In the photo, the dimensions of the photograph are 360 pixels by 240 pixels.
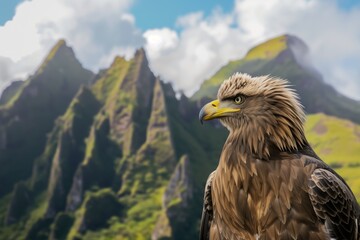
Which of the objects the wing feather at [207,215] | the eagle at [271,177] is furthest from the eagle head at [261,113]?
the wing feather at [207,215]

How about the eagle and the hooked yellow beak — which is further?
the hooked yellow beak

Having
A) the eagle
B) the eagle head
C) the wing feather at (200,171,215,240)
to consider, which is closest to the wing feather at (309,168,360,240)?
the eagle

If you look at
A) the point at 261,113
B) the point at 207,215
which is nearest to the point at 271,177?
the point at 261,113

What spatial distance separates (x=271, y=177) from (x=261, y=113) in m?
1.03

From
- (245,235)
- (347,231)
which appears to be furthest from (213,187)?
(347,231)

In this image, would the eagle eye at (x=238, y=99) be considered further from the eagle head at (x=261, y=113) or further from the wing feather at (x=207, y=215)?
the wing feather at (x=207, y=215)

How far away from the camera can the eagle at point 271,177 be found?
7.40m

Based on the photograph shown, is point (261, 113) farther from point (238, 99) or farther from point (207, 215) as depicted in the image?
point (207, 215)

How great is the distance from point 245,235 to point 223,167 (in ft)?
3.66

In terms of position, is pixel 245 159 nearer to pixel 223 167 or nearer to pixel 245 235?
pixel 223 167

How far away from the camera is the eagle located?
740cm

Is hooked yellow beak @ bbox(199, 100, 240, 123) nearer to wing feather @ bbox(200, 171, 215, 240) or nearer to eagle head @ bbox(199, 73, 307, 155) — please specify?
eagle head @ bbox(199, 73, 307, 155)

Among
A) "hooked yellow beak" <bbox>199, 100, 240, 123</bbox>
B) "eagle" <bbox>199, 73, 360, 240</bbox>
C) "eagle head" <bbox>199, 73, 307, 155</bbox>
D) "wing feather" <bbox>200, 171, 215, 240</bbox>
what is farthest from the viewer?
"wing feather" <bbox>200, 171, 215, 240</bbox>

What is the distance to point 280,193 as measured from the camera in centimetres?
745
